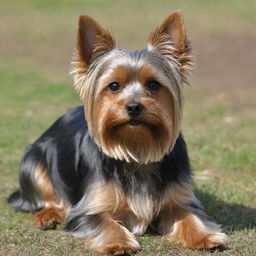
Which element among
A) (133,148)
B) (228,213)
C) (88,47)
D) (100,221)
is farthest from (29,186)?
(228,213)

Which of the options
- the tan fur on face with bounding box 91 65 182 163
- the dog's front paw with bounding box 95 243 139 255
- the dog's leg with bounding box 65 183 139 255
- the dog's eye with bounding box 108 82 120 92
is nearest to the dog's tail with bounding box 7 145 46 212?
the dog's leg with bounding box 65 183 139 255

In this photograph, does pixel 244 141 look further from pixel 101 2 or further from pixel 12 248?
pixel 101 2

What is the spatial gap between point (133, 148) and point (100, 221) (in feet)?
2.22

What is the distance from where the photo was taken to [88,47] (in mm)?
5430

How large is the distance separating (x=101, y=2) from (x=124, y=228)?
24.5 metres

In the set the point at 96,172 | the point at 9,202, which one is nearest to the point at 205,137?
the point at 9,202

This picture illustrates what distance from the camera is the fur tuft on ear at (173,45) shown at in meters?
5.39

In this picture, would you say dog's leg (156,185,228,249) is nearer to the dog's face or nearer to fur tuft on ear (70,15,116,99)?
the dog's face

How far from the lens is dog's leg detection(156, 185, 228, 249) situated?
5.14 metres

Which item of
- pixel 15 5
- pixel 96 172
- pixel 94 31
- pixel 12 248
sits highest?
pixel 94 31

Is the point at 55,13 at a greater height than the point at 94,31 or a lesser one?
lesser

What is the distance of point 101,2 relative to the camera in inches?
1140

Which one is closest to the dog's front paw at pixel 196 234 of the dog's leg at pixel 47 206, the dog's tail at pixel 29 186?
the dog's leg at pixel 47 206

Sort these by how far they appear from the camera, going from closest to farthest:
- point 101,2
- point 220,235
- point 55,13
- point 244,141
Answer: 1. point 220,235
2. point 244,141
3. point 55,13
4. point 101,2
